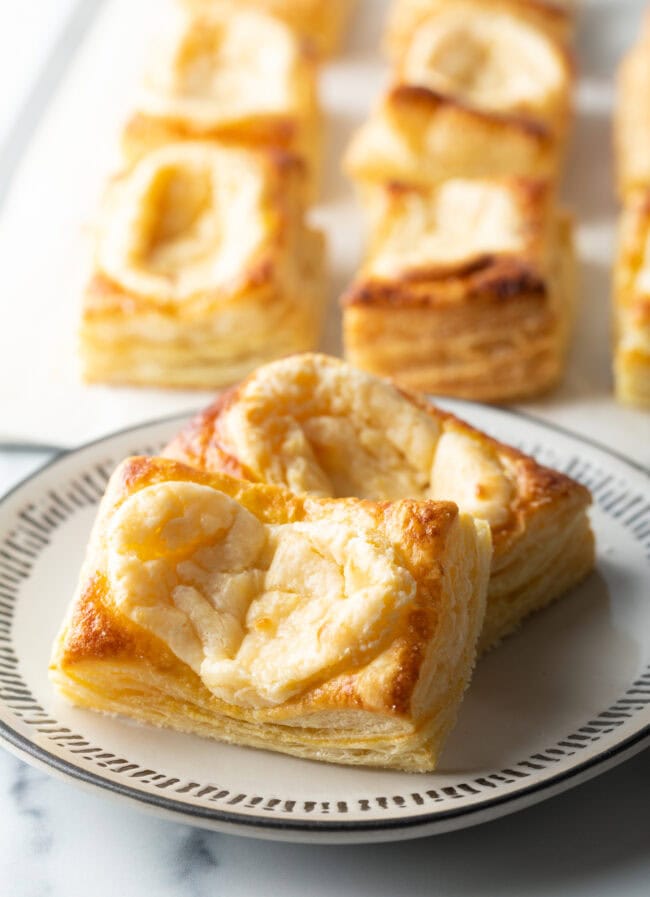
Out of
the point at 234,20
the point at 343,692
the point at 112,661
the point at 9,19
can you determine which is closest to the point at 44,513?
the point at 112,661

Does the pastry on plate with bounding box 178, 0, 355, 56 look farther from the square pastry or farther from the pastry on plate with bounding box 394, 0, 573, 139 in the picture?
the square pastry

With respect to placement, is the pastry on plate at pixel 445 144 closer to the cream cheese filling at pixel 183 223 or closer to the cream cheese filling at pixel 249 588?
the cream cheese filling at pixel 183 223

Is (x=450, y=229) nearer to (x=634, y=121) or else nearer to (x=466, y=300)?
(x=466, y=300)

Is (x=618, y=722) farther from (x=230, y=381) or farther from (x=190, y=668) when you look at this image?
(x=230, y=381)

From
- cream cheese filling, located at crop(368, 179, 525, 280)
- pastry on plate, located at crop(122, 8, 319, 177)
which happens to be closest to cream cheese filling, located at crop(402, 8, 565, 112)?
pastry on plate, located at crop(122, 8, 319, 177)

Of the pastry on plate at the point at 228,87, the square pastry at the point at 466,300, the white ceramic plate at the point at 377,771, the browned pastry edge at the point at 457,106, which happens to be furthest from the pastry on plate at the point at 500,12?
the white ceramic plate at the point at 377,771

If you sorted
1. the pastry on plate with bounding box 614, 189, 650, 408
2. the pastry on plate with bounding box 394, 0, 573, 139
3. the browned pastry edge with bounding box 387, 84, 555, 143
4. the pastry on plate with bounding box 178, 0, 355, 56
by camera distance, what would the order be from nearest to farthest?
1. the pastry on plate with bounding box 614, 189, 650, 408
2. the browned pastry edge with bounding box 387, 84, 555, 143
3. the pastry on plate with bounding box 394, 0, 573, 139
4. the pastry on plate with bounding box 178, 0, 355, 56
